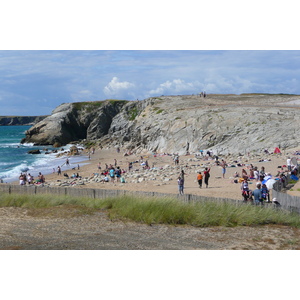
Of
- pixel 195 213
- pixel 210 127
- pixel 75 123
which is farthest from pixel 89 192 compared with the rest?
pixel 75 123

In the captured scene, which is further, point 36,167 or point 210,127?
point 210,127

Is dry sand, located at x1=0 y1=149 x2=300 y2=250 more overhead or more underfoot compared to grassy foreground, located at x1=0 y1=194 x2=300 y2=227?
more underfoot

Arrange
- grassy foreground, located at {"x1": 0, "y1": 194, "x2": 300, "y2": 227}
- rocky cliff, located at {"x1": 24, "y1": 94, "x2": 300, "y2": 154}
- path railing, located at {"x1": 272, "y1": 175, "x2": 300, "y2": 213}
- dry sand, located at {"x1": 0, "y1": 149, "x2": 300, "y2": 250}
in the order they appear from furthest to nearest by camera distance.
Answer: rocky cliff, located at {"x1": 24, "y1": 94, "x2": 300, "y2": 154}, path railing, located at {"x1": 272, "y1": 175, "x2": 300, "y2": 213}, grassy foreground, located at {"x1": 0, "y1": 194, "x2": 300, "y2": 227}, dry sand, located at {"x1": 0, "y1": 149, "x2": 300, "y2": 250}

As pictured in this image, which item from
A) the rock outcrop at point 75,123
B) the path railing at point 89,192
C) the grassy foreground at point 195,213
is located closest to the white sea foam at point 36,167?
the path railing at point 89,192

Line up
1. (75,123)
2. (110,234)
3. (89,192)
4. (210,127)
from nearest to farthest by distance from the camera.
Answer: (110,234)
(89,192)
(210,127)
(75,123)

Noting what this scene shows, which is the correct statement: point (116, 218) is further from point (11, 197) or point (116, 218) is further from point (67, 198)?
point (11, 197)

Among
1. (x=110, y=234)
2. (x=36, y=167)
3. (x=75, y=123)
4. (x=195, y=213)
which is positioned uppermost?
(x=75, y=123)

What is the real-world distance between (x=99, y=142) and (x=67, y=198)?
59.0m

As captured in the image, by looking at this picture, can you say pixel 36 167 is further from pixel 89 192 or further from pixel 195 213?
pixel 195 213

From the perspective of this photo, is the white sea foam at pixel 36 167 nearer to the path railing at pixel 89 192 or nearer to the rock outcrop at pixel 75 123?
the path railing at pixel 89 192

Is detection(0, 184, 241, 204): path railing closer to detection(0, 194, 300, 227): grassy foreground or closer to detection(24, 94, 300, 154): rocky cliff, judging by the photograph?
detection(0, 194, 300, 227): grassy foreground

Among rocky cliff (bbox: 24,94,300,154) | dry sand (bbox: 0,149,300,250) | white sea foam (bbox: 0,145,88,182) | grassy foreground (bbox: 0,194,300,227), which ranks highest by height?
rocky cliff (bbox: 24,94,300,154)

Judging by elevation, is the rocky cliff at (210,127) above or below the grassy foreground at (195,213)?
→ above

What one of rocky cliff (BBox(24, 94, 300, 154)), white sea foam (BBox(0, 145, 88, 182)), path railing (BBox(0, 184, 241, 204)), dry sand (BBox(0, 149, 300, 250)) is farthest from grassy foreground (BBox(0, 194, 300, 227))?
rocky cliff (BBox(24, 94, 300, 154))
